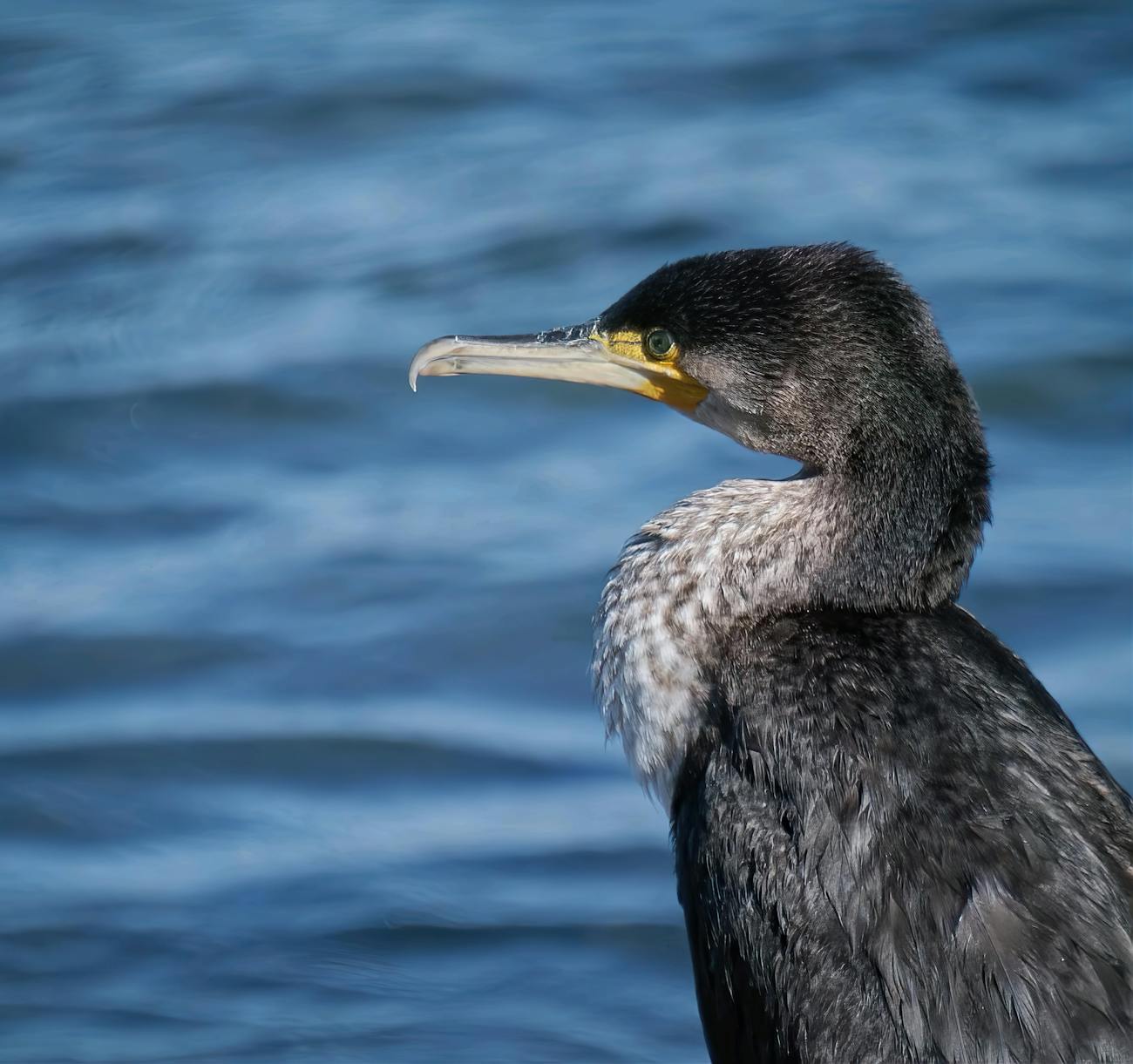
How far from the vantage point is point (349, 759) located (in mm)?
5980

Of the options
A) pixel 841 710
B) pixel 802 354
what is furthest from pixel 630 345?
pixel 841 710

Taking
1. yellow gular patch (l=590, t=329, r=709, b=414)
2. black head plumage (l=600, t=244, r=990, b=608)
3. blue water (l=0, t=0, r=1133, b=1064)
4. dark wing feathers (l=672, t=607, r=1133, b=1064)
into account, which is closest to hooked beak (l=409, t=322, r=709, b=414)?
yellow gular patch (l=590, t=329, r=709, b=414)

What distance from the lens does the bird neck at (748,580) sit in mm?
4023

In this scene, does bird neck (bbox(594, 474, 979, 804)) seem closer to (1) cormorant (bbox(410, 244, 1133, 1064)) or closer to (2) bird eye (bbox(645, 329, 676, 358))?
(1) cormorant (bbox(410, 244, 1133, 1064))

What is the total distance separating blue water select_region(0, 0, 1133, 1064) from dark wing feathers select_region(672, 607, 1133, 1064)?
1.39m

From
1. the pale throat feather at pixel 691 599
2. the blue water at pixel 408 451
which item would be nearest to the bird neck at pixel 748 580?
the pale throat feather at pixel 691 599

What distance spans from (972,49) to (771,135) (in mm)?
1475

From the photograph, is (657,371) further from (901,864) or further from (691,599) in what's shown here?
(901,864)

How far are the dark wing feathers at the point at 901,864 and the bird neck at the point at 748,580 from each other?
0.42ft

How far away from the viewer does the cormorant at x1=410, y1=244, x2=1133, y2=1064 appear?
346 cm

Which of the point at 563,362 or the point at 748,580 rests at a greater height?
the point at 563,362

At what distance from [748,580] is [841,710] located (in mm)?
489

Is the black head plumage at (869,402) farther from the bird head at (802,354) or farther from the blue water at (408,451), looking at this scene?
the blue water at (408,451)

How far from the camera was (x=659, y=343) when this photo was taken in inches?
172
